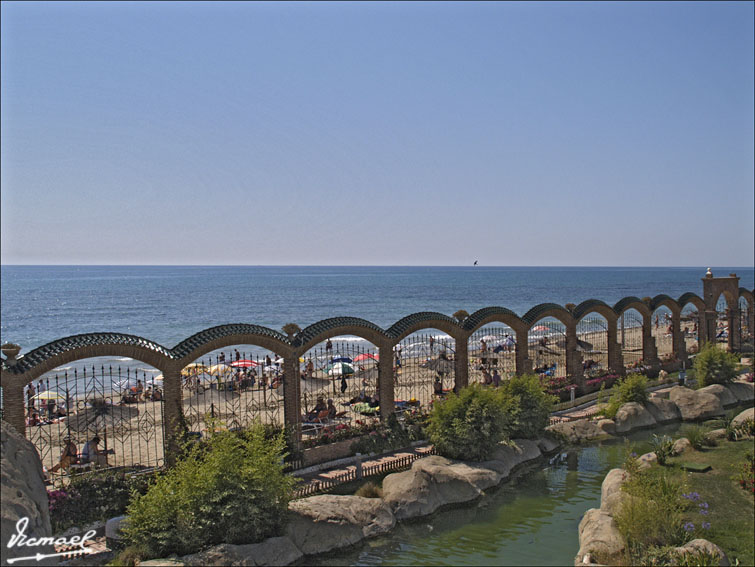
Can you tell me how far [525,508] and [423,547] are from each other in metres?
3.46

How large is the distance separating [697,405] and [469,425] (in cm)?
1177

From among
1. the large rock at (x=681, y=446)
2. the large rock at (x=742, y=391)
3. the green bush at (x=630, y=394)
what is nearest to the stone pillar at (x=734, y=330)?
the large rock at (x=742, y=391)

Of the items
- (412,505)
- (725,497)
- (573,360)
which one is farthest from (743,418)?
(412,505)

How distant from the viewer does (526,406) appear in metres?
19.5

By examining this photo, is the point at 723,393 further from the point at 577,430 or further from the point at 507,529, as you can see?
the point at 507,529

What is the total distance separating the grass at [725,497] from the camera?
480 inches

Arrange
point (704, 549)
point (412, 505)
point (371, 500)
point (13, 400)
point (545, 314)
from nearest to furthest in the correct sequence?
point (704, 549)
point (13, 400)
point (371, 500)
point (412, 505)
point (545, 314)

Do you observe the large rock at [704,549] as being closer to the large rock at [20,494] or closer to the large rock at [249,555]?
the large rock at [249,555]

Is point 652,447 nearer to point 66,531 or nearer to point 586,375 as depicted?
point 586,375

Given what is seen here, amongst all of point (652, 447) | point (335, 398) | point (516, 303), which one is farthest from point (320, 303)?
point (652, 447)

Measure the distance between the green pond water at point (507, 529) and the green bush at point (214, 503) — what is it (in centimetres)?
165

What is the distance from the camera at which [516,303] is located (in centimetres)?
11719

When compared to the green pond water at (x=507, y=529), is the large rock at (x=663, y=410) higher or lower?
higher

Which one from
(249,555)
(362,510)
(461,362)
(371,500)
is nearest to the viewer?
(249,555)
